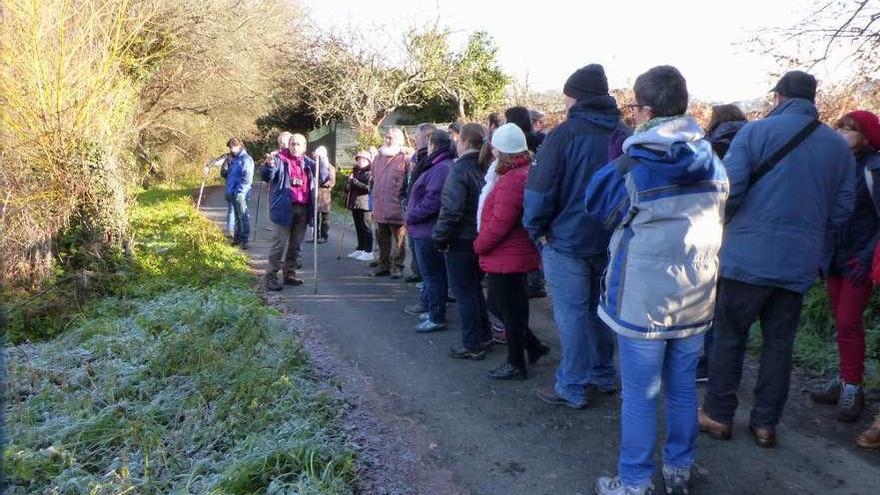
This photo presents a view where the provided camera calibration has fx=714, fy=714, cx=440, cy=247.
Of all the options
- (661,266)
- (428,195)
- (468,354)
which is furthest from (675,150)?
(428,195)

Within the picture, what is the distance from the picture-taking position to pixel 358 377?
5754 mm

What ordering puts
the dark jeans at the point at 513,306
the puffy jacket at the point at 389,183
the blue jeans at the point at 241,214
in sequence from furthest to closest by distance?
1. the blue jeans at the point at 241,214
2. the puffy jacket at the point at 389,183
3. the dark jeans at the point at 513,306

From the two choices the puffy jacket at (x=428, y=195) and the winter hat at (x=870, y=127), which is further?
the puffy jacket at (x=428, y=195)

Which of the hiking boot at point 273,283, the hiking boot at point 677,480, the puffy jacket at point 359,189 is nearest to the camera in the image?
the hiking boot at point 677,480

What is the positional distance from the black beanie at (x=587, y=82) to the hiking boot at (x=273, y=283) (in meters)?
5.63

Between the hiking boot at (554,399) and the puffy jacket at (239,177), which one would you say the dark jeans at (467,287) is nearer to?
the hiking boot at (554,399)

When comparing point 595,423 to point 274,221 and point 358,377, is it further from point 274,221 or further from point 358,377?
point 274,221

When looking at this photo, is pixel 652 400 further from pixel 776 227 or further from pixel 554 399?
pixel 554 399

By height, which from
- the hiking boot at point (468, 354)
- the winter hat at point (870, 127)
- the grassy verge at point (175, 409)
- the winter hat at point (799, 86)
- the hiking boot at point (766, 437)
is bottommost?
the grassy verge at point (175, 409)

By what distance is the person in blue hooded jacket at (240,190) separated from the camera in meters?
12.8

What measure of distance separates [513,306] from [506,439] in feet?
3.65

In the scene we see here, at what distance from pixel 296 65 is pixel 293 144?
1767 centimetres

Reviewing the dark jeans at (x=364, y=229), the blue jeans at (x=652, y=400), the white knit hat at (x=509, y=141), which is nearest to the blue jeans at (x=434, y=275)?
the white knit hat at (x=509, y=141)

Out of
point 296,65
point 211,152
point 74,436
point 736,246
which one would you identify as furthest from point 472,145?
point 211,152
